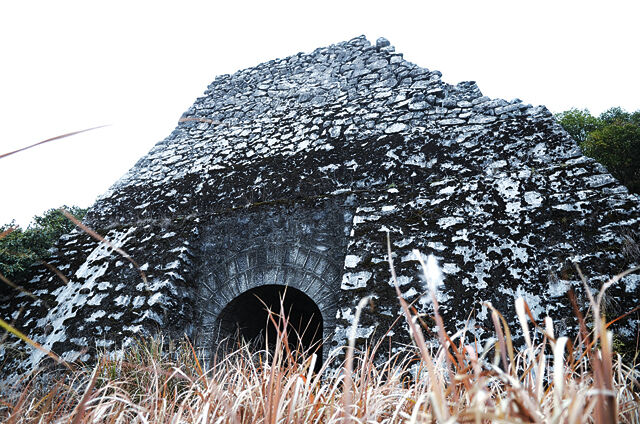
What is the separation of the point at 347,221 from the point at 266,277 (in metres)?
1.07

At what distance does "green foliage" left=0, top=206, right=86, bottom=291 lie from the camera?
16.2 feet

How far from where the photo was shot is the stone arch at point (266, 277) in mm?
3861

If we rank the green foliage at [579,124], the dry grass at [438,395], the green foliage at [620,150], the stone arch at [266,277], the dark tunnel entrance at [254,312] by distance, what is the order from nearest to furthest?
the dry grass at [438,395], the stone arch at [266,277], the dark tunnel entrance at [254,312], the green foliage at [620,150], the green foliage at [579,124]

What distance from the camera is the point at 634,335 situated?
7.86 feet

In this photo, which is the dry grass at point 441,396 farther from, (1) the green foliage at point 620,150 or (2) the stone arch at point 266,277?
(1) the green foliage at point 620,150

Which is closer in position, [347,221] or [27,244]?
[347,221]

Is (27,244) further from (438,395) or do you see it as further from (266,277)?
(438,395)

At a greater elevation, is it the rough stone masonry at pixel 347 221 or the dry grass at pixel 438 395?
the rough stone masonry at pixel 347 221

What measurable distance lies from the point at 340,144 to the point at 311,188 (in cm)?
78

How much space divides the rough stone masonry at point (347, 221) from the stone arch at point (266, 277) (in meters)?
0.02

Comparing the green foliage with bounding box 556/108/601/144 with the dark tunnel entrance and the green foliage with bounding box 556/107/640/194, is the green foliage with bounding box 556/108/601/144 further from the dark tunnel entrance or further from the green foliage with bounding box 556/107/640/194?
the dark tunnel entrance

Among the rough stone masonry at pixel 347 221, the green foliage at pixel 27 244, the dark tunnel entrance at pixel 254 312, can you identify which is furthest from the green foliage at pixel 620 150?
the green foliage at pixel 27 244

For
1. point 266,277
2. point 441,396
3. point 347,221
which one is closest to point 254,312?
point 266,277

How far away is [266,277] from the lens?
4.13 m
